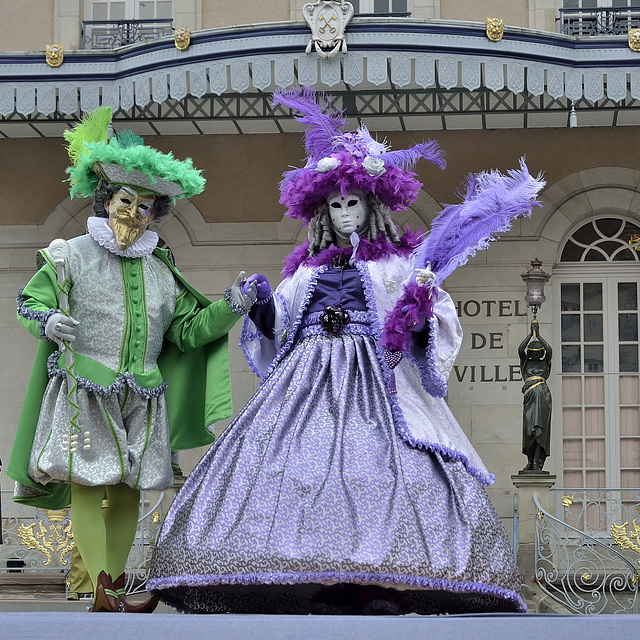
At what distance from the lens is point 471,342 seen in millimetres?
10945

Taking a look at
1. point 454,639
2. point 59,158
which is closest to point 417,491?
point 454,639

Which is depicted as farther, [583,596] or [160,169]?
[583,596]

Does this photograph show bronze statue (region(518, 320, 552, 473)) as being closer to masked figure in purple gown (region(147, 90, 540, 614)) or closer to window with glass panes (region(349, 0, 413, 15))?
window with glass panes (region(349, 0, 413, 15))

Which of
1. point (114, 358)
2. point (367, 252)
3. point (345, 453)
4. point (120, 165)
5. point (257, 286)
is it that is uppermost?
point (120, 165)

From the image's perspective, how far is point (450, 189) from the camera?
36.5 feet

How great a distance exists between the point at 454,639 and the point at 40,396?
108 inches

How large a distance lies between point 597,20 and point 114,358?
22.9ft

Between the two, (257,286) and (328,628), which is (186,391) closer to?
(257,286)

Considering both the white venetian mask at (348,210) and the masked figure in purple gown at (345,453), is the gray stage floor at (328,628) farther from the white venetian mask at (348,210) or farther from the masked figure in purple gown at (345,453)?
the white venetian mask at (348,210)

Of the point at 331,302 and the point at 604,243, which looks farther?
the point at 604,243

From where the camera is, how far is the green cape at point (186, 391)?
5.62 metres

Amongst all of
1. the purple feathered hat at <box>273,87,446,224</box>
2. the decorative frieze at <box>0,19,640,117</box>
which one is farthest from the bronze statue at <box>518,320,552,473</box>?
the purple feathered hat at <box>273,87,446,224</box>

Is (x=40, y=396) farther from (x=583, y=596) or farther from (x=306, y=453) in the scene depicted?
(x=583, y=596)

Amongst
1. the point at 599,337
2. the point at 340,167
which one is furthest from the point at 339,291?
A: the point at 599,337
